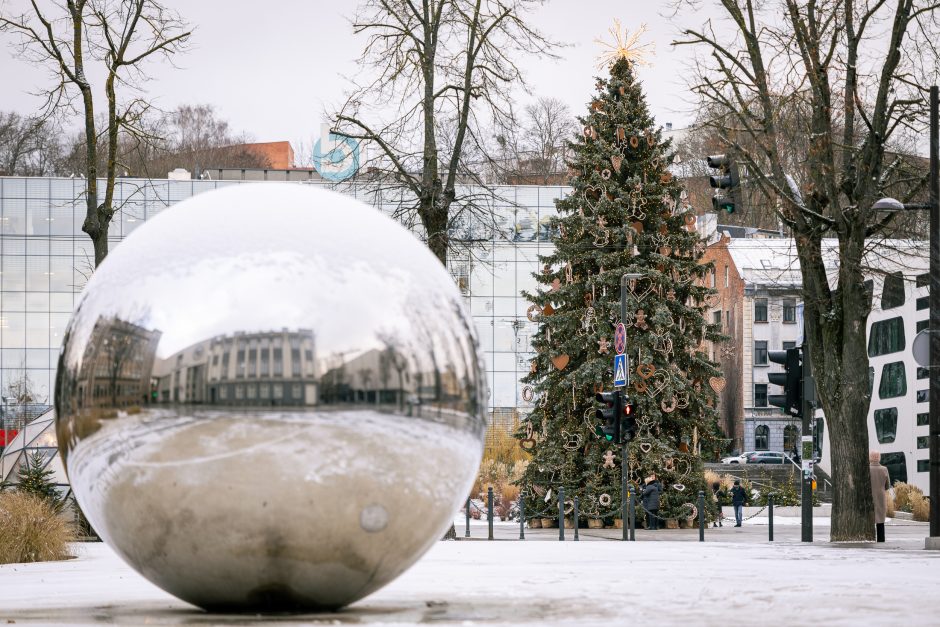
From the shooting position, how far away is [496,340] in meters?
74.8

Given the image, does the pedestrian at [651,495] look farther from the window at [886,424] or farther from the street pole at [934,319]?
the window at [886,424]

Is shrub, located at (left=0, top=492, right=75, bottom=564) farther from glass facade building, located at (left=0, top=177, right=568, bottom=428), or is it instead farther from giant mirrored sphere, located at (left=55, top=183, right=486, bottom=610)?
glass facade building, located at (left=0, top=177, right=568, bottom=428)

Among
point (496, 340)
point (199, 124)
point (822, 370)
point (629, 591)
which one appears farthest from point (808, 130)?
point (199, 124)

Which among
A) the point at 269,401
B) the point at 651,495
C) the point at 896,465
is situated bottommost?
the point at 896,465

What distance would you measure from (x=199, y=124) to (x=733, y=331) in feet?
138

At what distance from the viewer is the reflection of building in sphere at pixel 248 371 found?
20.3ft

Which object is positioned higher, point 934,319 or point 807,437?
point 934,319

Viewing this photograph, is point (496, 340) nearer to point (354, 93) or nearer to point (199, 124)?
point (199, 124)

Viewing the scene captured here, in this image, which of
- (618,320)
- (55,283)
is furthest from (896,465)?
(55,283)

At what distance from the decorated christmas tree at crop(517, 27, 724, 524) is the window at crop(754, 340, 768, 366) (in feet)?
151

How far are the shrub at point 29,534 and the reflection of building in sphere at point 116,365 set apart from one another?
31.0ft

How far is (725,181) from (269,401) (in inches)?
605

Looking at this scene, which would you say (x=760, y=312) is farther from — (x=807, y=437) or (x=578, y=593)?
(x=578, y=593)

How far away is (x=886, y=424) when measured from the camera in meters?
60.5
